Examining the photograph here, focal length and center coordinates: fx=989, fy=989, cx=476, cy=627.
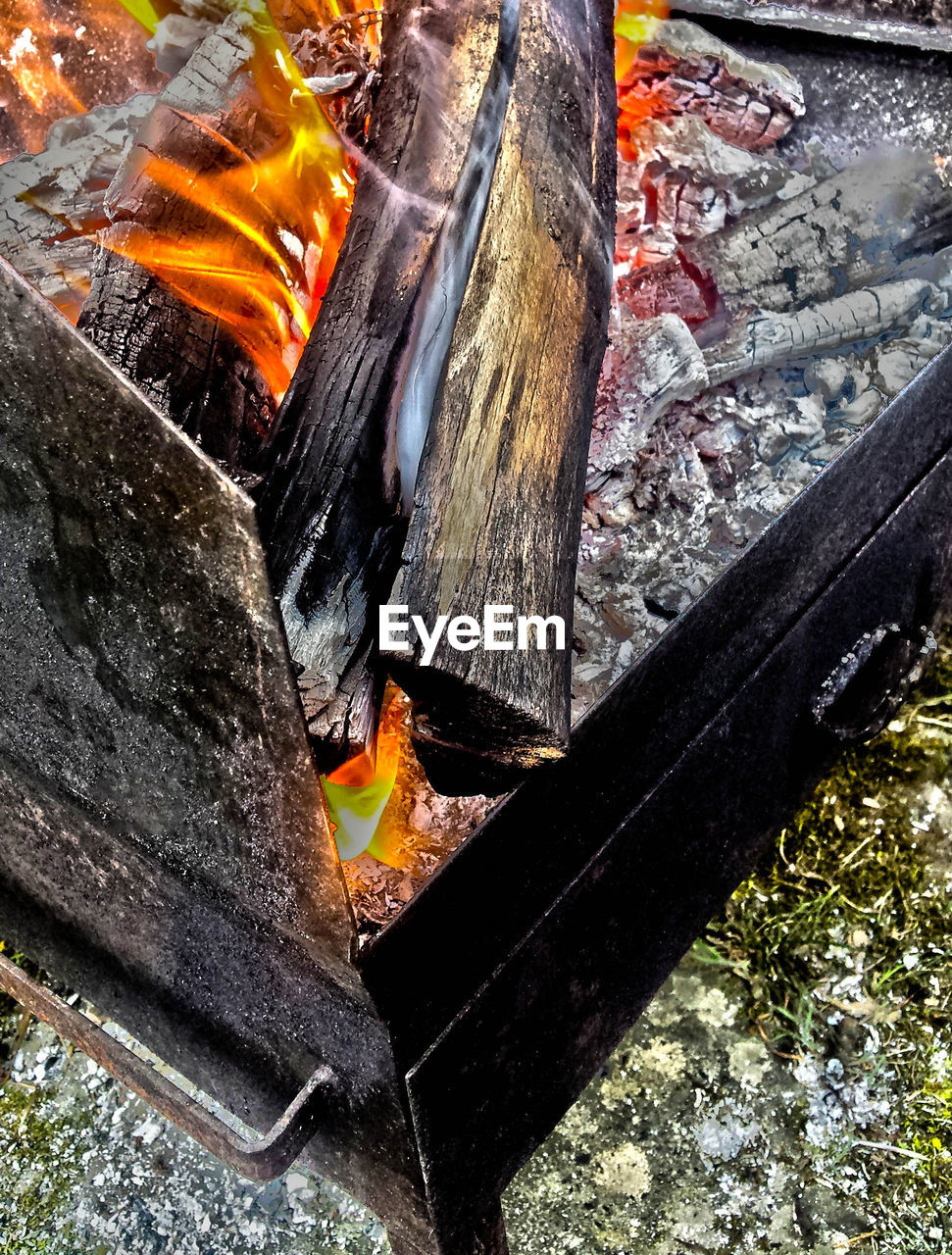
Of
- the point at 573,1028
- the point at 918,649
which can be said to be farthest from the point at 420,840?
the point at 918,649

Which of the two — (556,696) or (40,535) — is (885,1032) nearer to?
(556,696)

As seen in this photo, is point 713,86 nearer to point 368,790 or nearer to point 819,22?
point 819,22

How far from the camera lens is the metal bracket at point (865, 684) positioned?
1.95m

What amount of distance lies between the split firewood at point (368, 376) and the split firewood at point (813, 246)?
2.28 ft

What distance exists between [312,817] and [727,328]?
1521mm

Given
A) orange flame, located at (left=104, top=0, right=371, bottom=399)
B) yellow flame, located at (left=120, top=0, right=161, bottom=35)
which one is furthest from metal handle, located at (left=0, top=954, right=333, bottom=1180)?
yellow flame, located at (left=120, top=0, right=161, bottom=35)

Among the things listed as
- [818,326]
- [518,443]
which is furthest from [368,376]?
[818,326]

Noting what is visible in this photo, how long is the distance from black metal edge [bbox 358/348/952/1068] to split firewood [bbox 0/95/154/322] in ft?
3.60

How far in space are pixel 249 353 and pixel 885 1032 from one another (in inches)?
72.4

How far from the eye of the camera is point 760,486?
1.92 meters

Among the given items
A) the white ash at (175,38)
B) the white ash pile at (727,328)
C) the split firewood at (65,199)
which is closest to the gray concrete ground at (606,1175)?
the white ash pile at (727,328)

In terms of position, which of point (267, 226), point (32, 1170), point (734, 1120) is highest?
point (267, 226)

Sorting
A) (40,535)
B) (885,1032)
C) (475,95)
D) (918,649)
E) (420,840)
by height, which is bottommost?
(885,1032)

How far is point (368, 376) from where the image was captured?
4.62 ft
